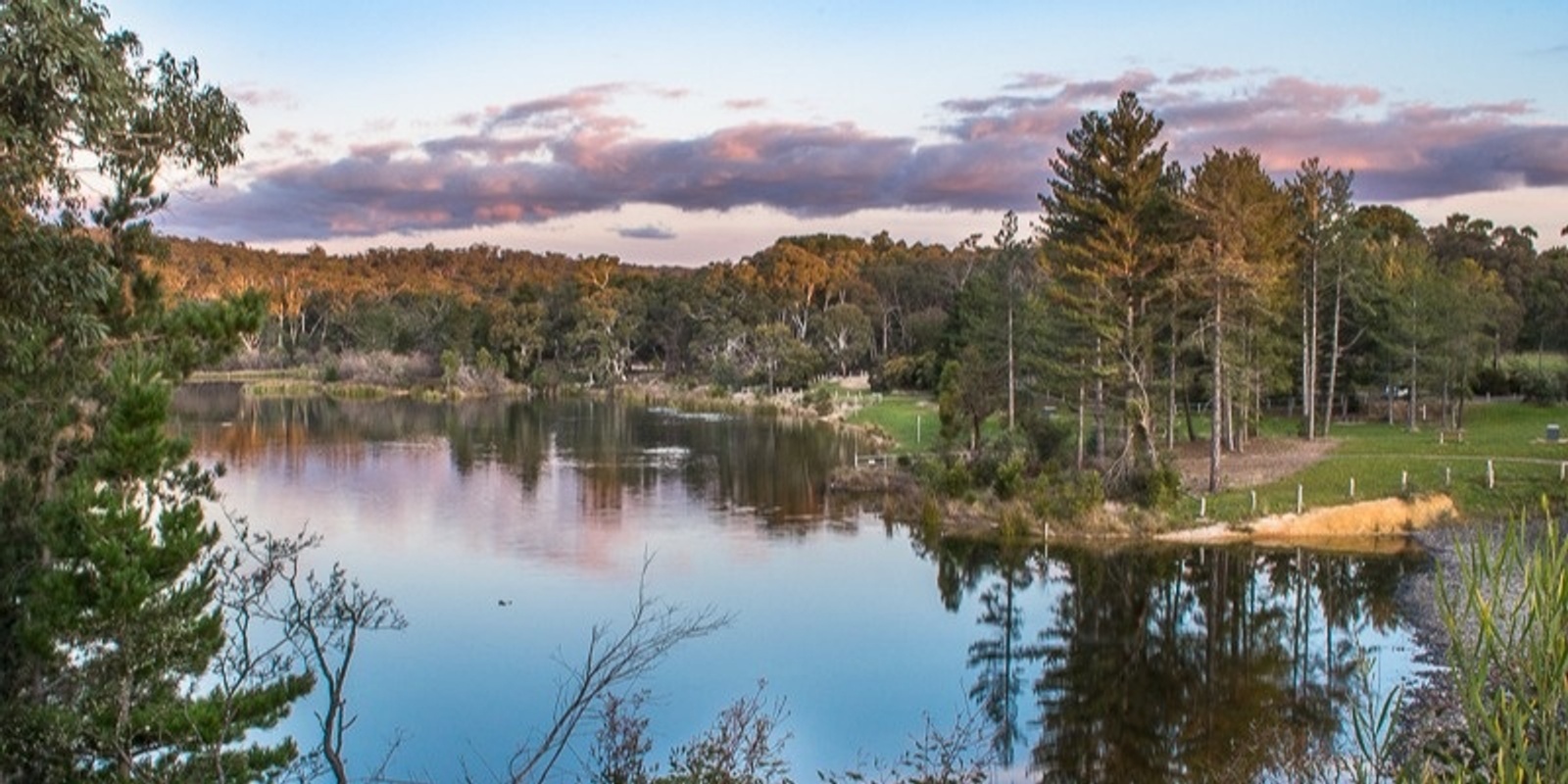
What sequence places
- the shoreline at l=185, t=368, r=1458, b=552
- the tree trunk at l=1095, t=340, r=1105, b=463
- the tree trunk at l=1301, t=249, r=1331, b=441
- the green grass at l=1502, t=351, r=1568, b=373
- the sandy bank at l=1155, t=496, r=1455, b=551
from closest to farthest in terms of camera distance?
the shoreline at l=185, t=368, r=1458, b=552 < the sandy bank at l=1155, t=496, r=1455, b=551 < the tree trunk at l=1095, t=340, r=1105, b=463 < the tree trunk at l=1301, t=249, r=1331, b=441 < the green grass at l=1502, t=351, r=1568, b=373

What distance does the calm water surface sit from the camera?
69.6ft

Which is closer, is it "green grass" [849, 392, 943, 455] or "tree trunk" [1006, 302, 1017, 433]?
"tree trunk" [1006, 302, 1017, 433]

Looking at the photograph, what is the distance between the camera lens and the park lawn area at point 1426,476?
3722cm

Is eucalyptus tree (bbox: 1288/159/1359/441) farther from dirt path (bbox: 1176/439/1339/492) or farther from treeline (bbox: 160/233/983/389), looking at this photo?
treeline (bbox: 160/233/983/389)

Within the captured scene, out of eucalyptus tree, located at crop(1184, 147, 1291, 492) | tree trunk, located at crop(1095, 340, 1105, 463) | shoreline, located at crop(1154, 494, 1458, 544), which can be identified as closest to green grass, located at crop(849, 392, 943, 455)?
tree trunk, located at crop(1095, 340, 1105, 463)

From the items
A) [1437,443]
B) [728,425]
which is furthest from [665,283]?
[1437,443]

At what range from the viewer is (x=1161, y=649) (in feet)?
87.6

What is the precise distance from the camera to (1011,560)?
34719 mm

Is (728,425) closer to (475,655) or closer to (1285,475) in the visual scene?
(1285,475)

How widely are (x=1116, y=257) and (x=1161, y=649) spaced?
16915mm

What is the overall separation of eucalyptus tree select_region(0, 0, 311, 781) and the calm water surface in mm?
6059

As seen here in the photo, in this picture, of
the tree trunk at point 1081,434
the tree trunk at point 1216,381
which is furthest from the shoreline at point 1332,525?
the tree trunk at point 1081,434

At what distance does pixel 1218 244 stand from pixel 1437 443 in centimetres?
1351

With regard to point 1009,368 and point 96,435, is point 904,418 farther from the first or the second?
point 96,435
